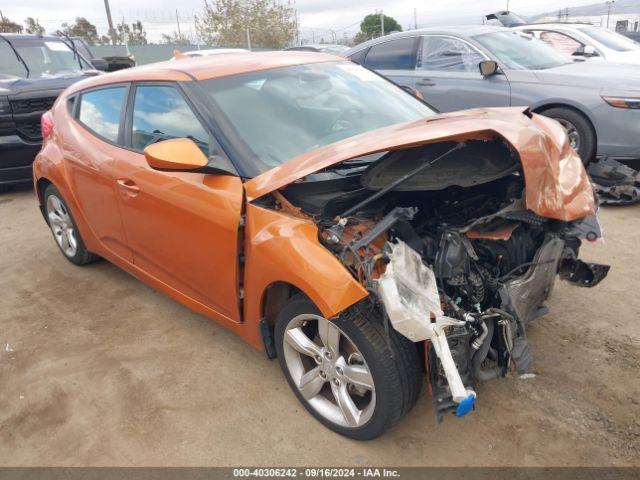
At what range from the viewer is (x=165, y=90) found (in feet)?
9.61

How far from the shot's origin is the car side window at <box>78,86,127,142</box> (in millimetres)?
3289

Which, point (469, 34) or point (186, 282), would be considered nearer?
point (186, 282)

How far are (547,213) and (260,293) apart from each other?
4.26 feet

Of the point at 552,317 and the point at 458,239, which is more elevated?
the point at 458,239

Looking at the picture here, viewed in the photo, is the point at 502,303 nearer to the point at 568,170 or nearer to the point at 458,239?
the point at 458,239

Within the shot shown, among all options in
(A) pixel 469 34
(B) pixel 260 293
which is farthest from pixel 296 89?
(A) pixel 469 34

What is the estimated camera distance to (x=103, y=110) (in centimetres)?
346

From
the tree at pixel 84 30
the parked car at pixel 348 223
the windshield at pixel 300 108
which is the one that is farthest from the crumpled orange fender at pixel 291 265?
the tree at pixel 84 30

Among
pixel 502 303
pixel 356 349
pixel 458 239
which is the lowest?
pixel 356 349

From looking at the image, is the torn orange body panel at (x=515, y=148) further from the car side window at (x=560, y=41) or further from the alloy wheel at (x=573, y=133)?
the car side window at (x=560, y=41)

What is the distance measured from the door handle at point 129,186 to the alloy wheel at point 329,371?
1293 millimetres

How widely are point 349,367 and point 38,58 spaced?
24.5 ft

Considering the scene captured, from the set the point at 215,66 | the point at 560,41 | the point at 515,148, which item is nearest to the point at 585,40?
the point at 560,41

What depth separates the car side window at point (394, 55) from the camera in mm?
6469
